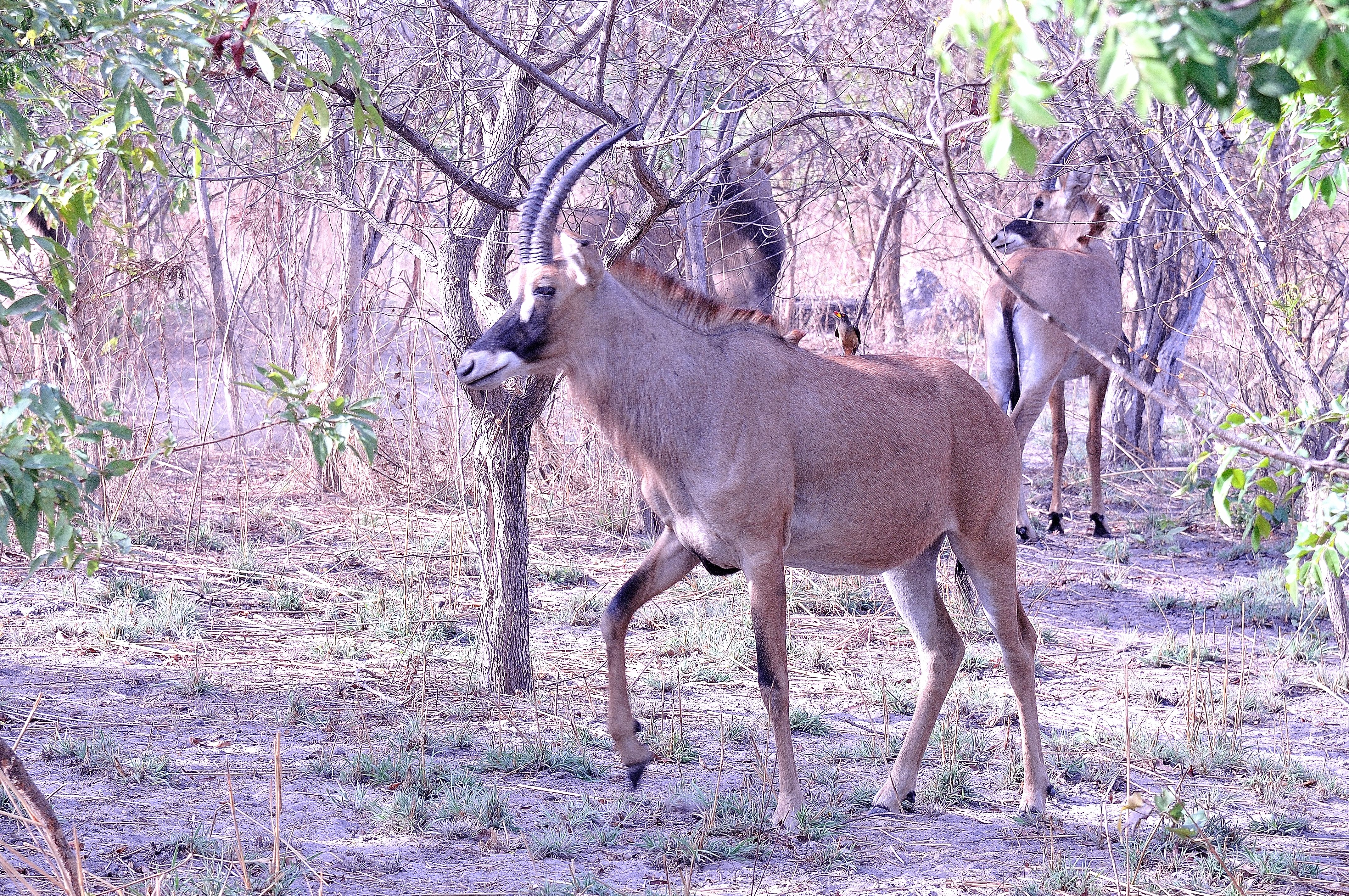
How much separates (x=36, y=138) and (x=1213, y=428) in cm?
348

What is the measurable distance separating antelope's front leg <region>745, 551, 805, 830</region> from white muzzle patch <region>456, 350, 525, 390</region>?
113 centimetres

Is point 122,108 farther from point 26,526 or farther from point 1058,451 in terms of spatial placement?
point 1058,451

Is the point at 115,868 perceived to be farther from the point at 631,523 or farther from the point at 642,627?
the point at 631,523

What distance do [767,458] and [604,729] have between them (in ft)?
5.66

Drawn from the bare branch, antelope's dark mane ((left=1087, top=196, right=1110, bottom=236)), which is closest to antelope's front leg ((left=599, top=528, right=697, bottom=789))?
the bare branch

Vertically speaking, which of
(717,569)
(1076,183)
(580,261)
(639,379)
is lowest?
(717,569)

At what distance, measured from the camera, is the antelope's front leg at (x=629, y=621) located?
486cm

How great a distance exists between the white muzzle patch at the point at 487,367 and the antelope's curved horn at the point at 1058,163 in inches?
96.5

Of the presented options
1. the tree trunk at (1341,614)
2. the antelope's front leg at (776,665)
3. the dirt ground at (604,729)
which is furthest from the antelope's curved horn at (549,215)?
the tree trunk at (1341,614)

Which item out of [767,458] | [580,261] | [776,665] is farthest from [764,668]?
[580,261]

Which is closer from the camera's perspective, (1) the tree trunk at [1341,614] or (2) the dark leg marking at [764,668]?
(2) the dark leg marking at [764,668]

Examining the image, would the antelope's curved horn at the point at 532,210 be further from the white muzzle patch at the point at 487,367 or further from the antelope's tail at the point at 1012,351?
the antelope's tail at the point at 1012,351

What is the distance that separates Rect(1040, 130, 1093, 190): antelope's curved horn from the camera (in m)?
7.39

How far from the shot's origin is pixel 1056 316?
957 centimetres
